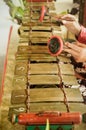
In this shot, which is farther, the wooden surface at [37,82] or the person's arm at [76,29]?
the person's arm at [76,29]

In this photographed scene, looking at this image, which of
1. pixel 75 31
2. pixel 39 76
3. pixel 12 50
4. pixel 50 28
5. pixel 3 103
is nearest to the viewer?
pixel 3 103

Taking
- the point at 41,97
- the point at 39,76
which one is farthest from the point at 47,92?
the point at 39,76

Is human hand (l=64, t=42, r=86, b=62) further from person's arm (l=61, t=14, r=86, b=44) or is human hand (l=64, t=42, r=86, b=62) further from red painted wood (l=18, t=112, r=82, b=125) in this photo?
red painted wood (l=18, t=112, r=82, b=125)

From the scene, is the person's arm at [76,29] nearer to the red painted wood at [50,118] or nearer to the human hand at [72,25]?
the human hand at [72,25]

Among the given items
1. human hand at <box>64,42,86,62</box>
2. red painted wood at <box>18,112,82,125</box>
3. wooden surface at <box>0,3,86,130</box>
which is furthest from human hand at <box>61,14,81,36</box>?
red painted wood at <box>18,112,82,125</box>

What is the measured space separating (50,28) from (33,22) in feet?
0.98

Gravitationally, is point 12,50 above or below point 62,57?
below

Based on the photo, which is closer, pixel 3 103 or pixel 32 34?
pixel 3 103

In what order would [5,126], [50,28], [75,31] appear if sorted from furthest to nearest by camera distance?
1. [50,28]
2. [75,31]
3. [5,126]

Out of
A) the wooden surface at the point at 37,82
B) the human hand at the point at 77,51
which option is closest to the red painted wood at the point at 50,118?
the wooden surface at the point at 37,82

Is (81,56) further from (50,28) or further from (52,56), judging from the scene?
(50,28)

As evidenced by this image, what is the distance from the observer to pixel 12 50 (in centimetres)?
303

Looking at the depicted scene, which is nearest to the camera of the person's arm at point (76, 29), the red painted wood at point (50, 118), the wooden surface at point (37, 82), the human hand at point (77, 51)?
the red painted wood at point (50, 118)

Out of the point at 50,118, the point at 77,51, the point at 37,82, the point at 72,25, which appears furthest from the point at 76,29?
the point at 50,118
